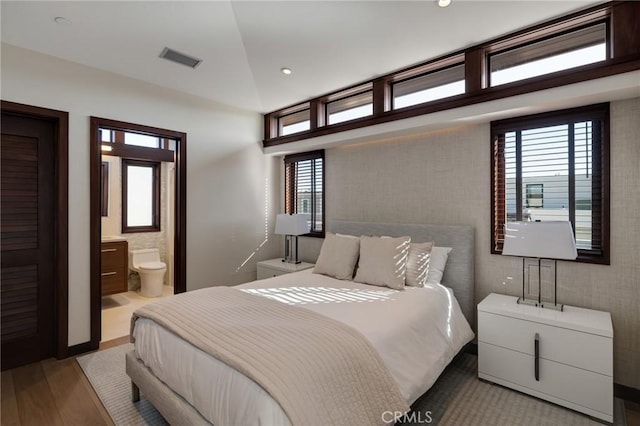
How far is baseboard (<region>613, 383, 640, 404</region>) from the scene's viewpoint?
2254 millimetres

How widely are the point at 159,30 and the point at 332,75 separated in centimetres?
170

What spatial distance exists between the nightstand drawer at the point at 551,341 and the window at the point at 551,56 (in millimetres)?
1944

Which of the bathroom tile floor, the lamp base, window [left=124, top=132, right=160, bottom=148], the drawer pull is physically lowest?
the bathroom tile floor

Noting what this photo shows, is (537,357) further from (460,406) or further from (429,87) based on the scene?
(429,87)

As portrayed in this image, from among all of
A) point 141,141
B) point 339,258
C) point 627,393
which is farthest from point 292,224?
point 627,393

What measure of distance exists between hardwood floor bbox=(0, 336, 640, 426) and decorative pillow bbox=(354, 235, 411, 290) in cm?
173

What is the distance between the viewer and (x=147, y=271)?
15.6ft

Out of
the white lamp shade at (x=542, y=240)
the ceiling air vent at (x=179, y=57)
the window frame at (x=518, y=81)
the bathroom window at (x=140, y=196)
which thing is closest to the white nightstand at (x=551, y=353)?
the white lamp shade at (x=542, y=240)

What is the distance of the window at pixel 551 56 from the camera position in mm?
2338

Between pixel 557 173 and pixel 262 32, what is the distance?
2856 mm

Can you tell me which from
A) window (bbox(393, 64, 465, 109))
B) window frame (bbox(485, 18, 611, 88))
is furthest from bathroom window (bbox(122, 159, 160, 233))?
window frame (bbox(485, 18, 611, 88))

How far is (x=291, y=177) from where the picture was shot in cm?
482

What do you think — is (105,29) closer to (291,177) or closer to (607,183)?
(291,177)

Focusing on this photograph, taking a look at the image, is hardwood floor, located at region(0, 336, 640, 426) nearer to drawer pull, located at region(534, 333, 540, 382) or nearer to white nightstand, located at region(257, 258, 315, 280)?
drawer pull, located at region(534, 333, 540, 382)
